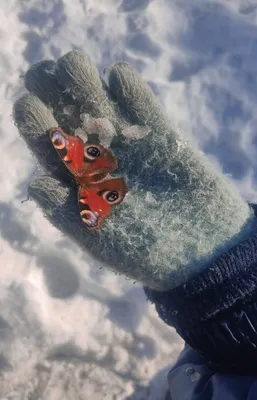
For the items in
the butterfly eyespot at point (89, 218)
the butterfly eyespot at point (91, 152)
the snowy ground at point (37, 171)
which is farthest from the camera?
the snowy ground at point (37, 171)

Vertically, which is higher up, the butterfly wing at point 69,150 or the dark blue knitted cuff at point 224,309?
the butterfly wing at point 69,150

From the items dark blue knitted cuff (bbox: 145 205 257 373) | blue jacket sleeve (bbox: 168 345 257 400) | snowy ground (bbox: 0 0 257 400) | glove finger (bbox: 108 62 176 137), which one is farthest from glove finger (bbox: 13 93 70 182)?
snowy ground (bbox: 0 0 257 400)

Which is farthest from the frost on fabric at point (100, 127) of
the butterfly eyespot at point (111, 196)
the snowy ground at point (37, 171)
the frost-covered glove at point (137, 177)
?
the snowy ground at point (37, 171)

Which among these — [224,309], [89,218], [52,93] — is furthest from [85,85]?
[224,309]

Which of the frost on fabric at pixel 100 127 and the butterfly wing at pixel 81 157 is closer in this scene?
the butterfly wing at pixel 81 157

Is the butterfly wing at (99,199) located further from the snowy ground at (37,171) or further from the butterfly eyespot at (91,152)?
the snowy ground at (37,171)

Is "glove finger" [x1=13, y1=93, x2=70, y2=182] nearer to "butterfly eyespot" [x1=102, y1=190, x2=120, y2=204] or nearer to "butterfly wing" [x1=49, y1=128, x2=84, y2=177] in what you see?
"butterfly wing" [x1=49, y1=128, x2=84, y2=177]
